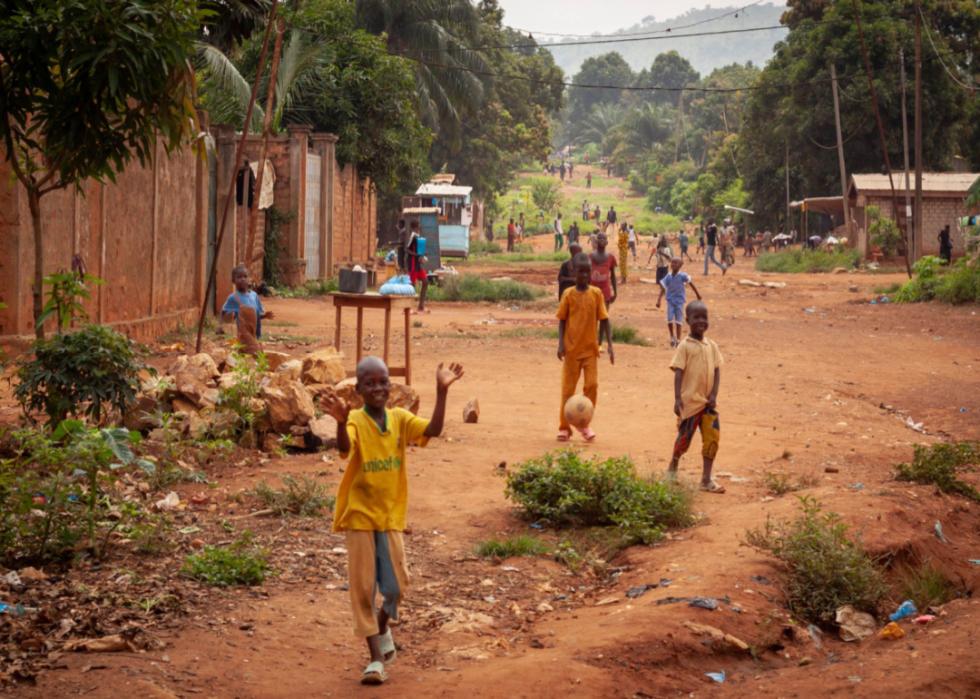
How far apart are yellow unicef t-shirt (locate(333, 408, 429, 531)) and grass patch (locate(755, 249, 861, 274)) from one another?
36039 millimetres

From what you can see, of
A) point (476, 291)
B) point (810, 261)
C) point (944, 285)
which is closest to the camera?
point (944, 285)

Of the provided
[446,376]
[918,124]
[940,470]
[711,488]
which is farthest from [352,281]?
[918,124]

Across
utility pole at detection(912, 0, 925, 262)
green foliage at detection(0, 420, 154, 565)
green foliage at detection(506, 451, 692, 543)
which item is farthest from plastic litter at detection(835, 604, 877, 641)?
utility pole at detection(912, 0, 925, 262)

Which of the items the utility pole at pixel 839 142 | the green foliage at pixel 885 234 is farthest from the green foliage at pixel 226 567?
the utility pole at pixel 839 142

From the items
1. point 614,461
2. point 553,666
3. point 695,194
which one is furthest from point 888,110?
point 553,666

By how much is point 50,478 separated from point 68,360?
1428 millimetres

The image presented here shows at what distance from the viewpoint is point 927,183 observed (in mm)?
41219

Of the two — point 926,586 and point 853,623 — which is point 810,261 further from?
point 853,623

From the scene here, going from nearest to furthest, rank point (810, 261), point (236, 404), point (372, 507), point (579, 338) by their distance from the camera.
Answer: point (372, 507), point (236, 404), point (579, 338), point (810, 261)

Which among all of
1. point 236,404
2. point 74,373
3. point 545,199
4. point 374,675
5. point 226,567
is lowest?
point 374,675

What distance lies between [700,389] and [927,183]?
3538 centimetres

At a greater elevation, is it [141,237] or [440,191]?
[440,191]

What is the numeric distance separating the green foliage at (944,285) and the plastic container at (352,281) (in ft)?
59.9

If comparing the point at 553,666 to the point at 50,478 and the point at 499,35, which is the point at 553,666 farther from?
the point at 499,35
